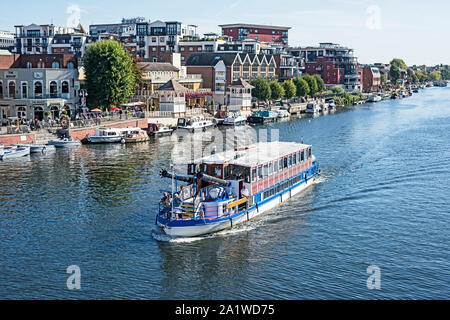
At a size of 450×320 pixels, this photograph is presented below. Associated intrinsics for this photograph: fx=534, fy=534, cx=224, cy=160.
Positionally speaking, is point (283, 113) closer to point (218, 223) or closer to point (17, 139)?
point (17, 139)

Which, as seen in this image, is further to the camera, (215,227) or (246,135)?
(246,135)

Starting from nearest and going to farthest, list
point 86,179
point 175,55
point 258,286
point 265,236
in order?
point 258,286 → point 265,236 → point 86,179 → point 175,55

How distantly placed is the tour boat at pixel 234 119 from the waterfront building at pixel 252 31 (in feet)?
301

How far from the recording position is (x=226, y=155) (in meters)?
42.8

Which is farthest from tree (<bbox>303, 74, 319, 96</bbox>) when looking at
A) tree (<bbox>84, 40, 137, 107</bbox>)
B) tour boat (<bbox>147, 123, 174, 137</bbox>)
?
tree (<bbox>84, 40, 137, 107</bbox>)

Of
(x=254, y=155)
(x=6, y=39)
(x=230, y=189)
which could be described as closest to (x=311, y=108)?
(x=254, y=155)

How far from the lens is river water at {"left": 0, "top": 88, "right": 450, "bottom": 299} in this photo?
28.2 meters

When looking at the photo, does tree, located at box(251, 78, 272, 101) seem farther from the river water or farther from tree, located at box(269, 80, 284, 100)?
the river water

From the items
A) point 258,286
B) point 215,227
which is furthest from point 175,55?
point 258,286

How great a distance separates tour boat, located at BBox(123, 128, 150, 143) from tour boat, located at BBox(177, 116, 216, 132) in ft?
40.8

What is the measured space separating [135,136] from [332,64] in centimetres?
12653
